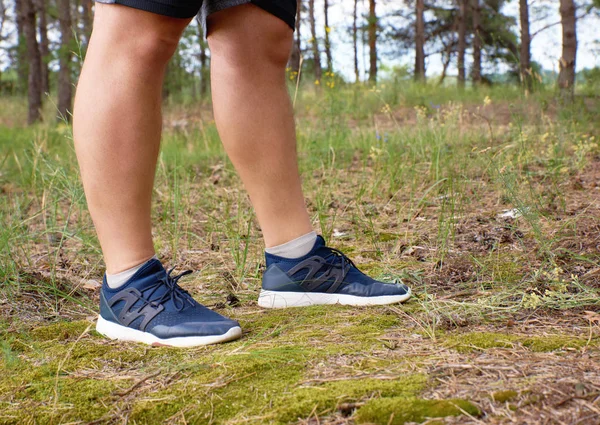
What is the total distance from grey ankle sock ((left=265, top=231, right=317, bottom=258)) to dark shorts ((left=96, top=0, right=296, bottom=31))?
2.09 feet

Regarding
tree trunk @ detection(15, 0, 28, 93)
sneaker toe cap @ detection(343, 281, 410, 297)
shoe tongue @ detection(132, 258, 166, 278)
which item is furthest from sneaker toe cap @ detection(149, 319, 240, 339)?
tree trunk @ detection(15, 0, 28, 93)

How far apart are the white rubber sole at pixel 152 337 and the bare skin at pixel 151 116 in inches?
6.0

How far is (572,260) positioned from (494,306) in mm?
559

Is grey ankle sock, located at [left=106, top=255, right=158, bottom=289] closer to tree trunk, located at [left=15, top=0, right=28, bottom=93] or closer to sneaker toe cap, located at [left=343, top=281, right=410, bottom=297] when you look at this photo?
sneaker toe cap, located at [left=343, top=281, right=410, bottom=297]

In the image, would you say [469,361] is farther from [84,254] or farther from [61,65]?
[61,65]

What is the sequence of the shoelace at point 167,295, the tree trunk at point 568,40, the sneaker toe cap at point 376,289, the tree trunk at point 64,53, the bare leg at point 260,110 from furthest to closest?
the tree trunk at point 64,53, the tree trunk at point 568,40, the sneaker toe cap at point 376,289, the bare leg at point 260,110, the shoelace at point 167,295

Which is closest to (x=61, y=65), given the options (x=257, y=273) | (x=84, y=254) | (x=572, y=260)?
(x=84, y=254)

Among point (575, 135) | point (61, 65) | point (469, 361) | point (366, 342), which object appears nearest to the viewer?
point (469, 361)

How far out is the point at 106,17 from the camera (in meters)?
1.36

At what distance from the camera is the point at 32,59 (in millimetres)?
10891

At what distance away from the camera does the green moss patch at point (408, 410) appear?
949 millimetres

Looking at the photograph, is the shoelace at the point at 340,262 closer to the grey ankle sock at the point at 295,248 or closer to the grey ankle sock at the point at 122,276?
the grey ankle sock at the point at 295,248

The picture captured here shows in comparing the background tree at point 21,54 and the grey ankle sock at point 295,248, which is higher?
the background tree at point 21,54

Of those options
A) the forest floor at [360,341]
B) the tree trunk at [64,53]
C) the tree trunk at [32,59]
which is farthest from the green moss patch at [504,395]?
the tree trunk at [32,59]
